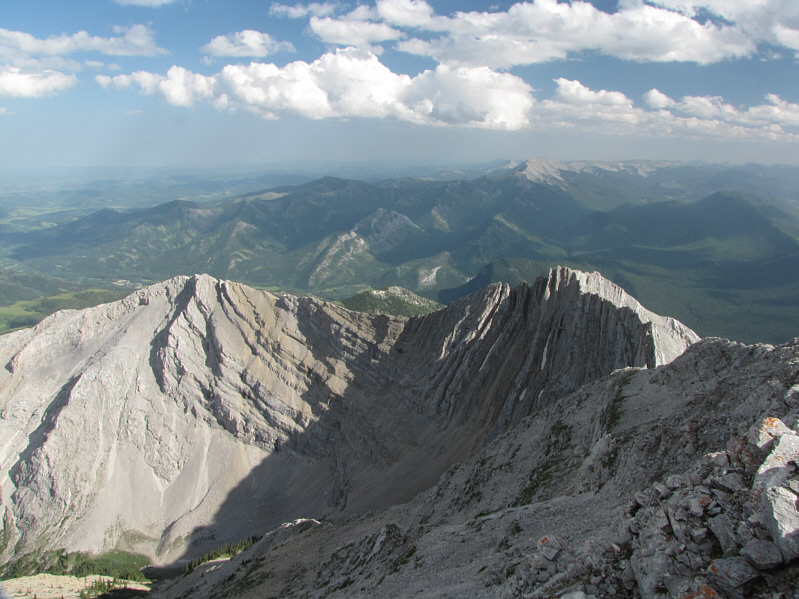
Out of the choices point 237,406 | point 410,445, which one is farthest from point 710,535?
point 237,406

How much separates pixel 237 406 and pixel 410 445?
4910 cm

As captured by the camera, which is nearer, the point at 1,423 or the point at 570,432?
the point at 570,432

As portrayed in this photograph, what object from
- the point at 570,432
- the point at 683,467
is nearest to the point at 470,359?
the point at 570,432

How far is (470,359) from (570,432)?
49.6m

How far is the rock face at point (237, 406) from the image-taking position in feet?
307

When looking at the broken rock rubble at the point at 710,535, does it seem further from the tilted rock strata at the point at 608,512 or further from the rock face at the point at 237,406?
the rock face at the point at 237,406

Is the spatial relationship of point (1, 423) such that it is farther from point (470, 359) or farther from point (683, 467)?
point (683, 467)

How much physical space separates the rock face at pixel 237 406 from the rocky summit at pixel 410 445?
1.63 ft

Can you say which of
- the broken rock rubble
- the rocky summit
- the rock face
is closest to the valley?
the broken rock rubble

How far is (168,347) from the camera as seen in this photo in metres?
120

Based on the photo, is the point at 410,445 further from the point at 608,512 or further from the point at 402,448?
the point at 608,512

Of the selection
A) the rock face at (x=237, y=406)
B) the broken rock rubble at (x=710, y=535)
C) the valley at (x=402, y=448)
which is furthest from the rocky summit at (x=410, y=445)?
the rock face at (x=237, y=406)

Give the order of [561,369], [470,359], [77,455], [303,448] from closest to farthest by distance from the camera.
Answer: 1. [561,369]
2. [470,359]
3. [77,455]
4. [303,448]

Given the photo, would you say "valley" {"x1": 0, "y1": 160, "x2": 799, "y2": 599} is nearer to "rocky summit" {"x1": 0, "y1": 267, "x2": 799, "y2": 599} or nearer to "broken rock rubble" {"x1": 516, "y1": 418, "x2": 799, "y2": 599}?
"broken rock rubble" {"x1": 516, "y1": 418, "x2": 799, "y2": 599}
